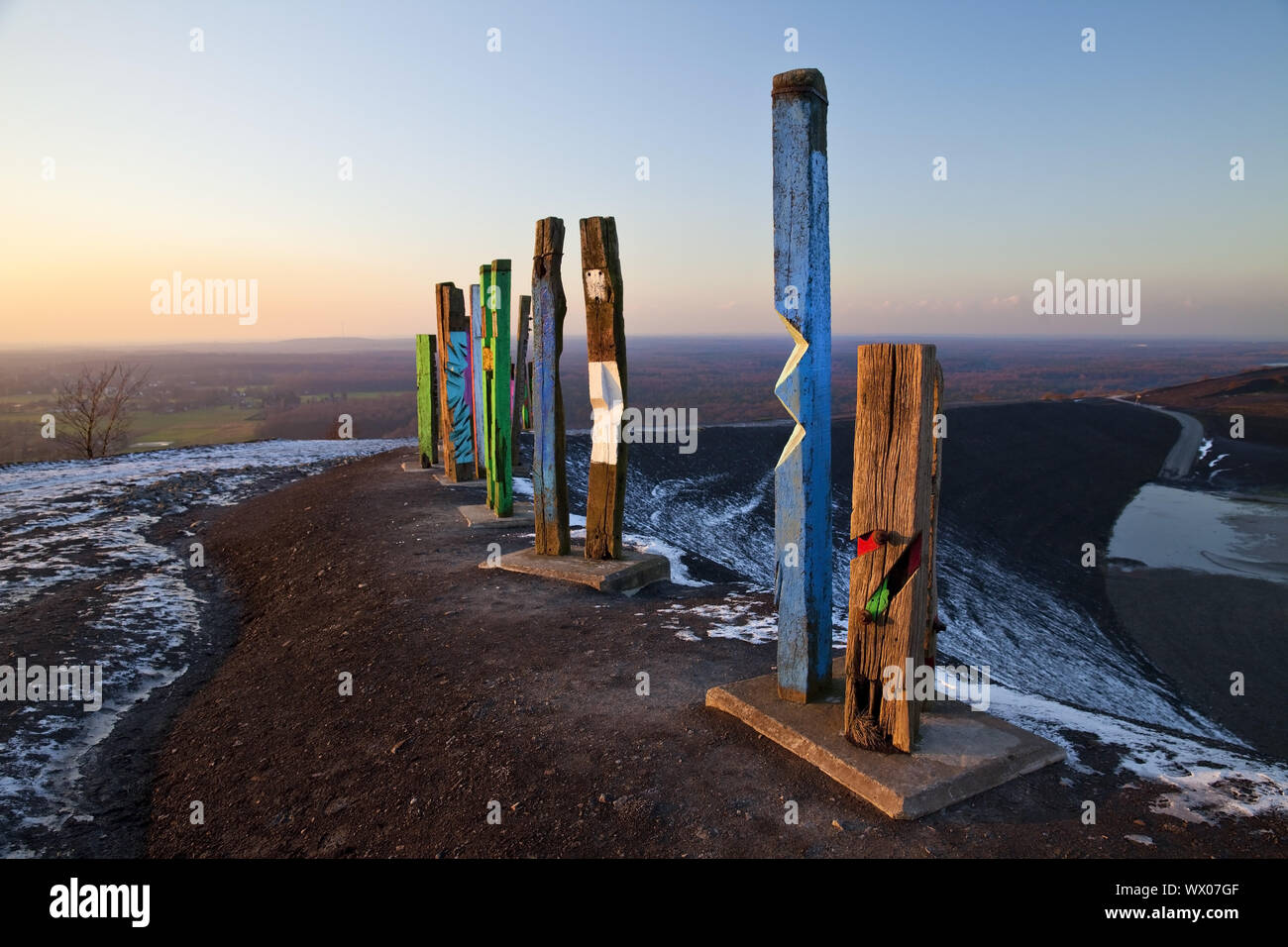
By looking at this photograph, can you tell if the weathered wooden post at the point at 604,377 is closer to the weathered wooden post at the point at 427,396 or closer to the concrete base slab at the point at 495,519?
the concrete base slab at the point at 495,519

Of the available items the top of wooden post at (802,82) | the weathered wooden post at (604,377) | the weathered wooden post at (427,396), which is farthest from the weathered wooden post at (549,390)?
the weathered wooden post at (427,396)

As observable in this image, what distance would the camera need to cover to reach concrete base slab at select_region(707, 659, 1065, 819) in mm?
3395

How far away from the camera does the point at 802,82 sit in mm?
3875

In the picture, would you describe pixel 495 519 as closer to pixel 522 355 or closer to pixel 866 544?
pixel 522 355

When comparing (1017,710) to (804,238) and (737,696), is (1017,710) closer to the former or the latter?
(737,696)

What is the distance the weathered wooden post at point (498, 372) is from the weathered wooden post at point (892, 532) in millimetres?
6367

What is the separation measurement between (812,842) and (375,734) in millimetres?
2613

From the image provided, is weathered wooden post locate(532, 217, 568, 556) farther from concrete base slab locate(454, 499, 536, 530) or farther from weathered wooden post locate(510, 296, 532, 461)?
weathered wooden post locate(510, 296, 532, 461)

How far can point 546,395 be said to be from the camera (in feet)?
25.0

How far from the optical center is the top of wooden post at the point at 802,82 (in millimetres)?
3871

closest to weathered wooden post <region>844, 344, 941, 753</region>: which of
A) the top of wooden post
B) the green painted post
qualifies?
the top of wooden post

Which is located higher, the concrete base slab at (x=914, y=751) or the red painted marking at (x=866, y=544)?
the red painted marking at (x=866, y=544)

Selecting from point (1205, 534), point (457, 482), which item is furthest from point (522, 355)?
point (1205, 534)
